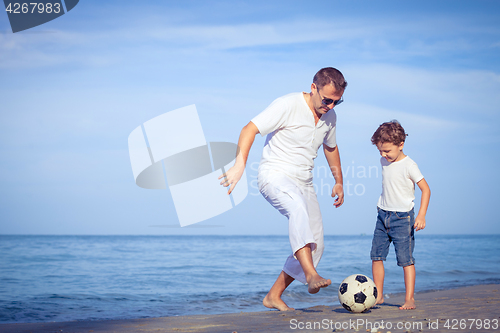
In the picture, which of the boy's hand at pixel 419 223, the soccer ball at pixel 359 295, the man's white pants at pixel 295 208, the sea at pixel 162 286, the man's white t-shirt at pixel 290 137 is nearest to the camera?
the man's white pants at pixel 295 208

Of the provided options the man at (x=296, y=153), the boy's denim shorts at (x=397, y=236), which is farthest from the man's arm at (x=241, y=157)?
the boy's denim shorts at (x=397, y=236)

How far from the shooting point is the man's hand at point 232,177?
323 cm

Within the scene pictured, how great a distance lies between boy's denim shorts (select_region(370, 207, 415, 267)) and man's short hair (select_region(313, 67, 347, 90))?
1.45 m

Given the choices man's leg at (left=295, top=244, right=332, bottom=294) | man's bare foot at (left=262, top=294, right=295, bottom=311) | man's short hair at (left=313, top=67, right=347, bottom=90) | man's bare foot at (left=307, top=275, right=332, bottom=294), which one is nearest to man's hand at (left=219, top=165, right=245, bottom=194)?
man's leg at (left=295, top=244, right=332, bottom=294)

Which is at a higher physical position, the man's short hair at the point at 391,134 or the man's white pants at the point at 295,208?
the man's short hair at the point at 391,134

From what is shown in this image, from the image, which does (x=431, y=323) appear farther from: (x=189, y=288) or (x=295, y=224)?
(x=189, y=288)

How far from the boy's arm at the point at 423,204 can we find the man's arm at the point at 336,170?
79cm

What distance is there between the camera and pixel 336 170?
179 inches

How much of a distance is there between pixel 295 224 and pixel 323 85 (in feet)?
4.14

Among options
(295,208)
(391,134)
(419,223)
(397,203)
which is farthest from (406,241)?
(295,208)

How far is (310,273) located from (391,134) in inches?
69.2

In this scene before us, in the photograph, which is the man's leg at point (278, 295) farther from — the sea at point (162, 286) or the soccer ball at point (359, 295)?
the sea at point (162, 286)

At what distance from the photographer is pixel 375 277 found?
421 cm

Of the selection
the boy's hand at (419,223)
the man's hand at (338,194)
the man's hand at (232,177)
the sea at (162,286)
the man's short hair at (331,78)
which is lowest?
the sea at (162,286)
